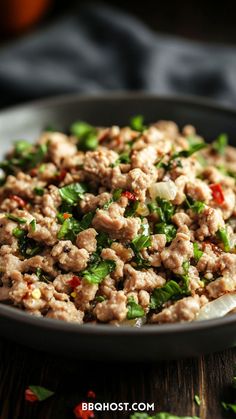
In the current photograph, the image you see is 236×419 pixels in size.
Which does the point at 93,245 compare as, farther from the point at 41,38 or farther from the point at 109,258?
the point at 41,38

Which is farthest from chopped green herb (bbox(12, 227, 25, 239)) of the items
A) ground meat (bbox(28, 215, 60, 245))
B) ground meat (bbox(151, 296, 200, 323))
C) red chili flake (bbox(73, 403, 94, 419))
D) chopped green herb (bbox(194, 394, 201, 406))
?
chopped green herb (bbox(194, 394, 201, 406))

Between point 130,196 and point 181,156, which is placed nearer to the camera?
point 130,196

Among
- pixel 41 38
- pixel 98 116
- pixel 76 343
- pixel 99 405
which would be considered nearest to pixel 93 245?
pixel 76 343

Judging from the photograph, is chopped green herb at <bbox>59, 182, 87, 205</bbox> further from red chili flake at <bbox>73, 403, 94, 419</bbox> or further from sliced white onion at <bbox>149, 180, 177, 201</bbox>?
red chili flake at <bbox>73, 403, 94, 419</bbox>

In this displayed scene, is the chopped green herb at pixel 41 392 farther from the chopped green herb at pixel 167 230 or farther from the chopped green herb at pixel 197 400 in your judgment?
the chopped green herb at pixel 167 230

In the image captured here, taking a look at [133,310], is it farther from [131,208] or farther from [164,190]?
[164,190]

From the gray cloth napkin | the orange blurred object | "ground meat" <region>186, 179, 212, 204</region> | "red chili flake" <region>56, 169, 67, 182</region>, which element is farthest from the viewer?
the orange blurred object

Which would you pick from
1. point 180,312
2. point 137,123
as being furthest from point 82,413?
point 137,123
